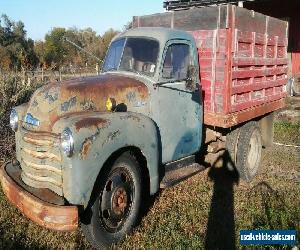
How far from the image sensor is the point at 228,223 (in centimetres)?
485

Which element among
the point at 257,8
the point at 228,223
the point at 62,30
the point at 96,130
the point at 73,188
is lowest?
the point at 228,223

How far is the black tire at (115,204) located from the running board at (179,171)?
57 centimetres

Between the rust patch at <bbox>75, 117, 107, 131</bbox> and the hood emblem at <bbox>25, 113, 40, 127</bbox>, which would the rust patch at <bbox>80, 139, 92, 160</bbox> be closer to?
the rust patch at <bbox>75, 117, 107, 131</bbox>

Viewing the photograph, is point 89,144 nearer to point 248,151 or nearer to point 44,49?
point 248,151

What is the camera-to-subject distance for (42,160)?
12.9 feet

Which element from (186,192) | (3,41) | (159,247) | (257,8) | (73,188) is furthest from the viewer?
(3,41)

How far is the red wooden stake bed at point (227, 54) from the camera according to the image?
17.5 ft

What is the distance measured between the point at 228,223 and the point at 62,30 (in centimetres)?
5599

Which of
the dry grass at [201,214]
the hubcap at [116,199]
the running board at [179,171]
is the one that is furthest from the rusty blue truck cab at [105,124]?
the dry grass at [201,214]

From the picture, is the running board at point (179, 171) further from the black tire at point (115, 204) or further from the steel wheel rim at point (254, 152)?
the steel wheel rim at point (254, 152)

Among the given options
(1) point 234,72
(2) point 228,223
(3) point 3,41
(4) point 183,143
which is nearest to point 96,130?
(4) point 183,143

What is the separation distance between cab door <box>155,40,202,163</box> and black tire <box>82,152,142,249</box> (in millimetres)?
776

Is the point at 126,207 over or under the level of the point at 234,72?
under

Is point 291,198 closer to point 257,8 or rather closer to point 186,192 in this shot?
point 186,192
